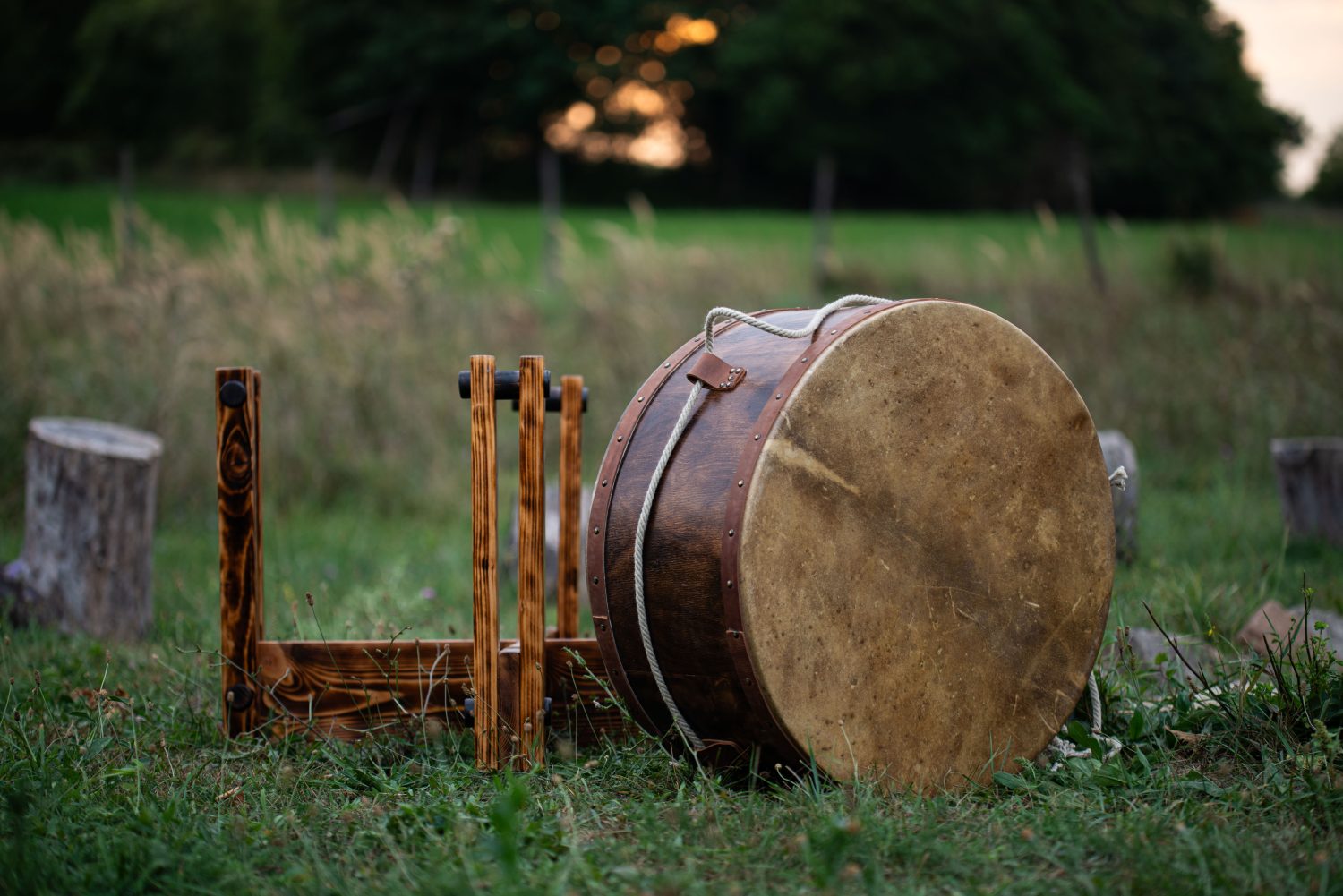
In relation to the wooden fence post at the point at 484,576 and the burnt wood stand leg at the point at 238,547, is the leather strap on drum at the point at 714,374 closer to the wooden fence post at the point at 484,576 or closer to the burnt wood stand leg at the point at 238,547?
the wooden fence post at the point at 484,576

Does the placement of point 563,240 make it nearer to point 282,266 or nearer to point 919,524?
point 282,266

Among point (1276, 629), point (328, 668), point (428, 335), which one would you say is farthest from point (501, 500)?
point (1276, 629)

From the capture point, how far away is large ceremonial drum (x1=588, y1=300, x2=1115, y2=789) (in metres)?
1.97

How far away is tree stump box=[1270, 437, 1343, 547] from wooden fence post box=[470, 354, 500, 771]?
4.04m

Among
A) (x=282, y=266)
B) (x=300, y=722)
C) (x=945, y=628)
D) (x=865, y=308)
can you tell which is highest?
(x=282, y=266)

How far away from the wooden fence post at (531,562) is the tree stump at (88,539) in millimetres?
2108

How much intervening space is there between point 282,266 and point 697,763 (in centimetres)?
637

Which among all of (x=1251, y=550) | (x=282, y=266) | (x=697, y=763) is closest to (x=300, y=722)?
(x=697, y=763)

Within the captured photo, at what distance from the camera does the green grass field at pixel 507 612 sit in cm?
175

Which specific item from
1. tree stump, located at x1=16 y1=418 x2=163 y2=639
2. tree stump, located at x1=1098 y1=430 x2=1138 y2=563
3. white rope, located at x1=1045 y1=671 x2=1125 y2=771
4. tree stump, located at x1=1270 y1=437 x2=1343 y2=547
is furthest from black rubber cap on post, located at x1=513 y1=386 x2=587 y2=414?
tree stump, located at x1=1270 y1=437 x2=1343 y2=547

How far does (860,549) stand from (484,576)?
2.74ft

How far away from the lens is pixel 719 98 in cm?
3181

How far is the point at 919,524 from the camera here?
214cm

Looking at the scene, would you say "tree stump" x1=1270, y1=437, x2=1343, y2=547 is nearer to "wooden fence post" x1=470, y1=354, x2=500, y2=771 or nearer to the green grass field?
the green grass field
